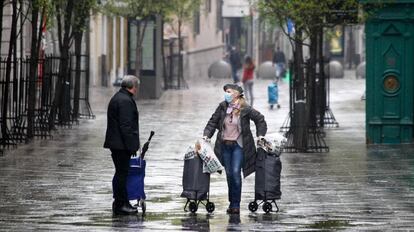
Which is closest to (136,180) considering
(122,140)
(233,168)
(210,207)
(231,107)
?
(122,140)

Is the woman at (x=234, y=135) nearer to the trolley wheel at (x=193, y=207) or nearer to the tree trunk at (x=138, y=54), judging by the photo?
the trolley wheel at (x=193, y=207)

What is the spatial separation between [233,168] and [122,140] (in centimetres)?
141

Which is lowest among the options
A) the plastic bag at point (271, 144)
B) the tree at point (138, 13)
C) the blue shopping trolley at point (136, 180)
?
the blue shopping trolley at point (136, 180)

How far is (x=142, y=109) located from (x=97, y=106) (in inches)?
65.6

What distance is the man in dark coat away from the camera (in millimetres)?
18062

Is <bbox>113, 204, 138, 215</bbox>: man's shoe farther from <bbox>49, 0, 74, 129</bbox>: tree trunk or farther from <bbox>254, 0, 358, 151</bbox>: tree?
<bbox>49, 0, 74, 129</bbox>: tree trunk

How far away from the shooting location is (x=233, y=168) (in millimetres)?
18391

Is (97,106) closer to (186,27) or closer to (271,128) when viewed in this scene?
(271,128)

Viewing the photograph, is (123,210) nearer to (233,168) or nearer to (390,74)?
(233,168)

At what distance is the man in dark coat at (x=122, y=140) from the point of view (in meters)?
18.1

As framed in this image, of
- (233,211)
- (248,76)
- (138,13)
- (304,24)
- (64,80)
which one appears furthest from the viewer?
(138,13)

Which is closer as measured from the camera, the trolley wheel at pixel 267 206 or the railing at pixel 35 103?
the trolley wheel at pixel 267 206

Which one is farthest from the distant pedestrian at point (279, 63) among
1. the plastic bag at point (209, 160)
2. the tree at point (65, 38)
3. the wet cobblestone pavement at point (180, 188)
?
the plastic bag at point (209, 160)

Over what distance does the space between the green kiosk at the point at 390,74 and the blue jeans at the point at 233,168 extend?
12066 mm
